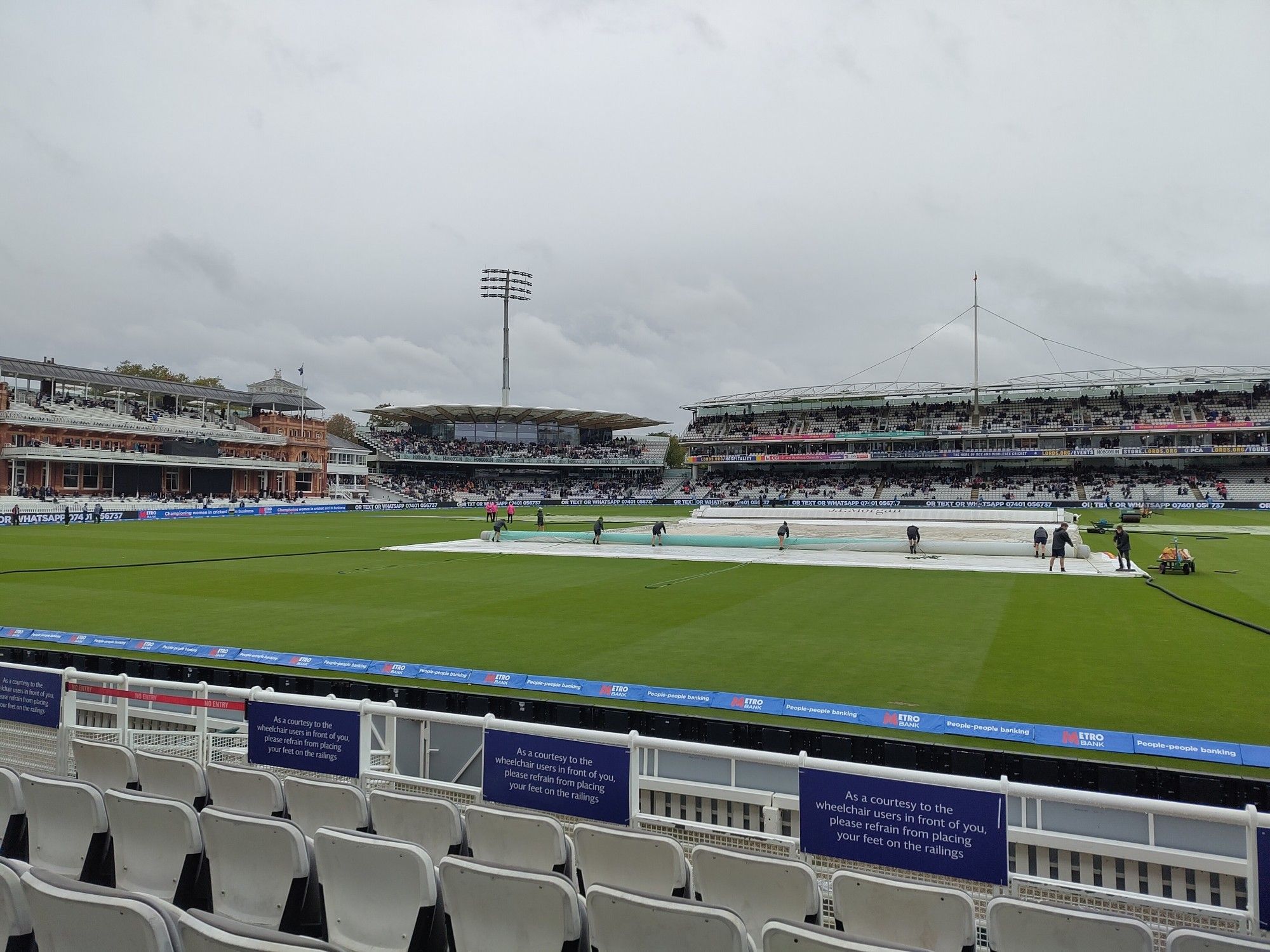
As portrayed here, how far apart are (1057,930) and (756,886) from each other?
3.99ft

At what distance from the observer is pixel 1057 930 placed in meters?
3.00

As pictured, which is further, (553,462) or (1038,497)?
(553,462)

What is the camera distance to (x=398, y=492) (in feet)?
308

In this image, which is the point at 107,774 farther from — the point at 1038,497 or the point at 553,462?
the point at 553,462

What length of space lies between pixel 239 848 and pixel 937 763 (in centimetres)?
580

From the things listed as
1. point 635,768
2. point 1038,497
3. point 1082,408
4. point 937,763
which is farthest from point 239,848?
point 1082,408

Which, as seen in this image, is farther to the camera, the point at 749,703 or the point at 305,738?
the point at 749,703

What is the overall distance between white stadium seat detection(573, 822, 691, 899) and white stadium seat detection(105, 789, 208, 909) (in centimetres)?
201

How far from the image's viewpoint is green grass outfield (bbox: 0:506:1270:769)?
1148cm

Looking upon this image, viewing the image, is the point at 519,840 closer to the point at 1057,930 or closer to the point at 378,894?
the point at 378,894

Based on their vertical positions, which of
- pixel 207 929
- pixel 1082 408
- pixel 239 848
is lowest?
pixel 239 848

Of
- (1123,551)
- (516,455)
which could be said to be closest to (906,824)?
(1123,551)

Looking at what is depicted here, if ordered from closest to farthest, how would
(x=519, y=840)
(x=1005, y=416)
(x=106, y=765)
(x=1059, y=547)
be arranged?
(x=519, y=840) < (x=106, y=765) < (x=1059, y=547) < (x=1005, y=416)

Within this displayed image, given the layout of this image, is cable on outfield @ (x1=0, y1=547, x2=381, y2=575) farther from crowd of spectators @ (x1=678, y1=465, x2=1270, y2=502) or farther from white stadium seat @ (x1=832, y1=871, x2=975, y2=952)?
crowd of spectators @ (x1=678, y1=465, x2=1270, y2=502)
